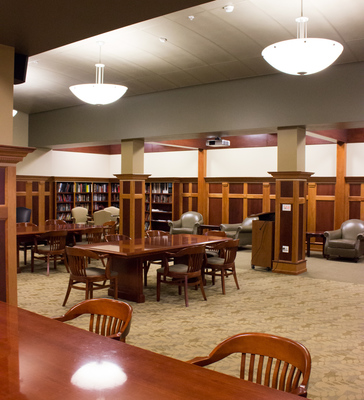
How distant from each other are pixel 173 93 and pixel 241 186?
4549 mm

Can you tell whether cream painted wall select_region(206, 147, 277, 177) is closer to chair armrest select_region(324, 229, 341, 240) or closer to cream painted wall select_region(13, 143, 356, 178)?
cream painted wall select_region(13, 143, 356, 178)

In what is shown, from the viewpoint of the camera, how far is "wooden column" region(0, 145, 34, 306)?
12.8ft

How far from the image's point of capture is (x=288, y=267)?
8578 millimetres

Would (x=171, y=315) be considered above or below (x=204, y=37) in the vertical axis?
below

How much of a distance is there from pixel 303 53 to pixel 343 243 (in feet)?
20.5

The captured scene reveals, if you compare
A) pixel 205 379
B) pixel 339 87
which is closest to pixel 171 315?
pixel 205 379

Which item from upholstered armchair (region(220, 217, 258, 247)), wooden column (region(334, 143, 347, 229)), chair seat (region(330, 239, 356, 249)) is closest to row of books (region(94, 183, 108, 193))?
upholstered armchair (region(220, 217, 258, 247))

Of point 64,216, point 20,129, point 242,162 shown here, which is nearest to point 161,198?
point 242,162

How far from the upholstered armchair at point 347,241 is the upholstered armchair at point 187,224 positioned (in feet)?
11.5

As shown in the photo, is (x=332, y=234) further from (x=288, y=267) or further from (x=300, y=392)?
(x=300, y=392)

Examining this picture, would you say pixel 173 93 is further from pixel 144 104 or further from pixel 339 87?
pixel 339 87

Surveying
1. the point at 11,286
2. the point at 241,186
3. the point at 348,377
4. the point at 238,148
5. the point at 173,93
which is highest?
the point at 173,93

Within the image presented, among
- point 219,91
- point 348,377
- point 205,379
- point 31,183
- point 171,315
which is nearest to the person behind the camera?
point 205,379

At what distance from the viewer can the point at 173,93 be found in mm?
9805
